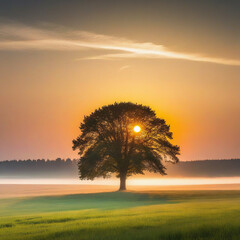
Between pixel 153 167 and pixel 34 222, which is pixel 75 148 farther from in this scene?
pixel 34 222

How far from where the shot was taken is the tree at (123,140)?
235 ft

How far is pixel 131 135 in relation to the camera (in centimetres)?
7338

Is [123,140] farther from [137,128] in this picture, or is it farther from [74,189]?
[74,189]

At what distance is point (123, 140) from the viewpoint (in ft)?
240

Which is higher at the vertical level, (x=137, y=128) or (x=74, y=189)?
(x=137, y=128)

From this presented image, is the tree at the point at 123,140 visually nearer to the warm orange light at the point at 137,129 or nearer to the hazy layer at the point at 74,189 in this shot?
the warm orange light at the point at 137,129

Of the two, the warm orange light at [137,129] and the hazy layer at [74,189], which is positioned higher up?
the warm orange light at [137,129]

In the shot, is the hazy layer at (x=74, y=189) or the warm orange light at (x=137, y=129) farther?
the hazy layer at (x=74, y=189)

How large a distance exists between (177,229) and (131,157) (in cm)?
5078

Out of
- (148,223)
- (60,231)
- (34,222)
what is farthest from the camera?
(34,222)

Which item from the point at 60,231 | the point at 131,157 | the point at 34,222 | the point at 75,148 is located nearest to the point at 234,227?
the point at 60,231

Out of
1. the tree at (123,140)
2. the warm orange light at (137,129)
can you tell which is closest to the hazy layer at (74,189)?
the tree at (123,140)

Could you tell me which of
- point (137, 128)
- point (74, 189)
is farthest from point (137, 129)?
point (74, 189)

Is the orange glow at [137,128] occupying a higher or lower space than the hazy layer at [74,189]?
higher
